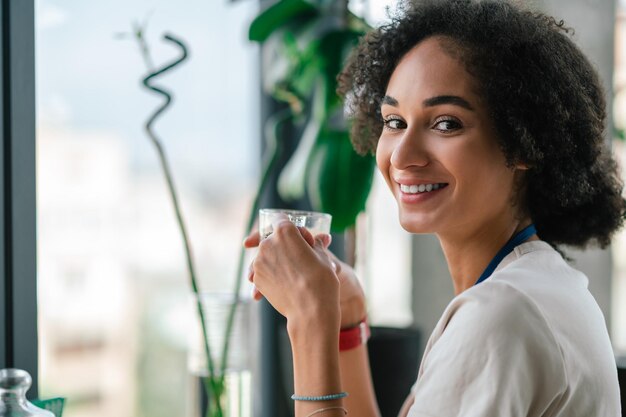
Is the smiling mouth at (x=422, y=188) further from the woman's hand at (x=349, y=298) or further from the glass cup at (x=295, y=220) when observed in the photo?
the woman's hand at (x=349, y=298)

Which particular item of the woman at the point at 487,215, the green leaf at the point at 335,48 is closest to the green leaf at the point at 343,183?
the green leaf at the point at 335,48

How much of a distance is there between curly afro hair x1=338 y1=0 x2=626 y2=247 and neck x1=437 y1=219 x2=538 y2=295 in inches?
2.6

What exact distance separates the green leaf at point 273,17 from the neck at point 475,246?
103 cm

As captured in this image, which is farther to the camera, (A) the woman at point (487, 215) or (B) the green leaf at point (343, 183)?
(B) the green leaf at point (343, 183)

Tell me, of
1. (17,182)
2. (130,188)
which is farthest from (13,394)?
(130,188)

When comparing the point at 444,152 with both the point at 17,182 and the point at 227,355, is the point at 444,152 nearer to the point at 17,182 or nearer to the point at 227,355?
the point at 17,182

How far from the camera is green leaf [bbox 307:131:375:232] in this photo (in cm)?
224

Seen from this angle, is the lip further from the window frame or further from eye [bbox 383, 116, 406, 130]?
the window frame

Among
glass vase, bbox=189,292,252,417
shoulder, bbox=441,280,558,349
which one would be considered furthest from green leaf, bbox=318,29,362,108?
shoulder, bbox=441,280,558,349

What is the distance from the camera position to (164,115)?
242 cm

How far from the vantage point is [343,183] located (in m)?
2.24

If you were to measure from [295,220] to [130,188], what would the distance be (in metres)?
1.11

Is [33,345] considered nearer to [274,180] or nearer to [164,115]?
[164,115]

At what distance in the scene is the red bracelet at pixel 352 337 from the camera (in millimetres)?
A: 1592
